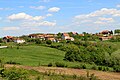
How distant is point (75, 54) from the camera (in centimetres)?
7488

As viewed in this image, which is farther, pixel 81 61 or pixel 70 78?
pixel 81 61

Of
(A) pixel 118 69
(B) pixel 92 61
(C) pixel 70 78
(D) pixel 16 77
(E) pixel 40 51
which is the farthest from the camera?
(E) pixel 40 51

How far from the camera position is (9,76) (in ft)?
114

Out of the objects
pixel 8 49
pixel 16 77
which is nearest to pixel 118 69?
pixel 16 77

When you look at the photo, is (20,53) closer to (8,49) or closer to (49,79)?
(8,49)

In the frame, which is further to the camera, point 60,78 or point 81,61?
point 81,61

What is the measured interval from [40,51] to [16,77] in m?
53.7

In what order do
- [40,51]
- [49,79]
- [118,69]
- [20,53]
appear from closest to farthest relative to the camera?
[49,79] → [118,69] → [20,53] → [40,51]

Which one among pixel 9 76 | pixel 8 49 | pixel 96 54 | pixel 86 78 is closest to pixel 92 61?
pixel 96 54

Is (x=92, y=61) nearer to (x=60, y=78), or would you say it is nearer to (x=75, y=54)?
(x=75, y=54)

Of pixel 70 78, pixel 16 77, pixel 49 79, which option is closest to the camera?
pixel 16 77

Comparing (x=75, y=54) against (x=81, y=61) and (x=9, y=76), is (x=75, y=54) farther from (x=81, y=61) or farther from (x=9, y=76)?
(x=9, y=76)

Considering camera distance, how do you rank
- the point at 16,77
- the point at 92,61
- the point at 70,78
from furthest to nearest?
the point at 92,61 → the point at 70,78 → the point at 16,77

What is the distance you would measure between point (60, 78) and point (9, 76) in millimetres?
8071
